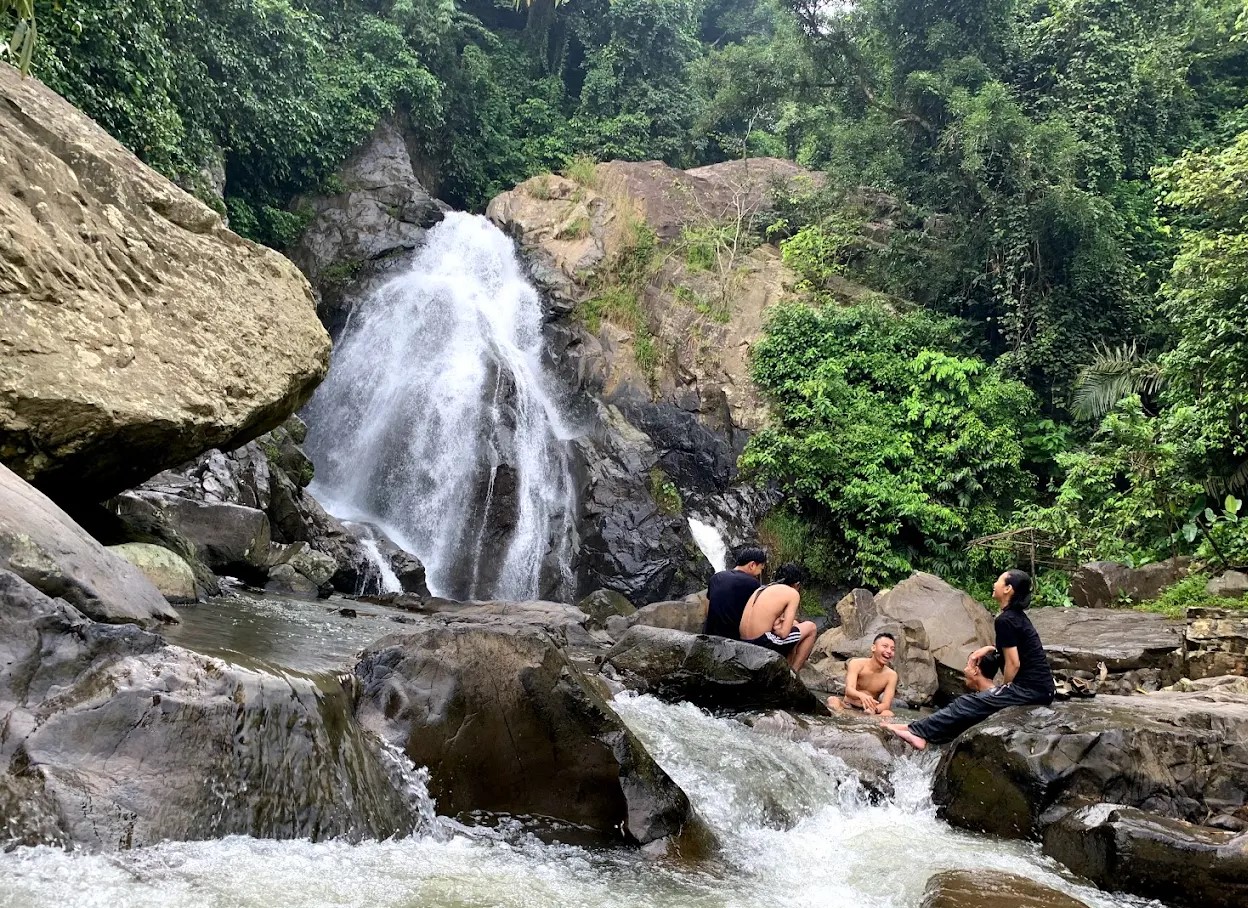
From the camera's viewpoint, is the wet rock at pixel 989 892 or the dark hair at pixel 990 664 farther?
the dark hair at pixel 990 664

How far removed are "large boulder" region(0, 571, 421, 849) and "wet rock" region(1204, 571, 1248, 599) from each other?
1127 cm

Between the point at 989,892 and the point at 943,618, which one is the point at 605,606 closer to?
the point at 943,618

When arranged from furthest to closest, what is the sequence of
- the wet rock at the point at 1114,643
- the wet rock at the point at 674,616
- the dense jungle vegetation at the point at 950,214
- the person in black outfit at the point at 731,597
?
the dense jungle vegetation at the point at 950,214, the wet rock at the point at 674,616, the wet rock at the point at 1114,643, the person in black outfit at the point at 731,597

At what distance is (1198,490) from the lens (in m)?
14.3

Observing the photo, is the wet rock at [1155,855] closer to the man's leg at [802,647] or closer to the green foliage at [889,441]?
the man's leg at [802,647]

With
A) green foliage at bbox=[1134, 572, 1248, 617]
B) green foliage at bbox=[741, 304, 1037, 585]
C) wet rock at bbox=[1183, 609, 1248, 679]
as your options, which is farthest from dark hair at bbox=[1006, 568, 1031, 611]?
green foliage at bbox=[741, 304, 1037, 585]

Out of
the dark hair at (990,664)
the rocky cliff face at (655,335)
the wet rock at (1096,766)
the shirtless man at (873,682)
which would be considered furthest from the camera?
the rocky cliff face at (655,335)

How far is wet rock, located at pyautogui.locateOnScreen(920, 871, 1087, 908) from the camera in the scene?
175 inches

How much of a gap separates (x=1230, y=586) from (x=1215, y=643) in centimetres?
299

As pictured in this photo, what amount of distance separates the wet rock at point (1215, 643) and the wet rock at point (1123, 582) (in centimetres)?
366

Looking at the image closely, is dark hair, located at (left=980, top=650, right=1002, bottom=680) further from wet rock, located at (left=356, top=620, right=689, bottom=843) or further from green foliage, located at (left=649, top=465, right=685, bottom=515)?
green foliage, located at (left=649, top=465, right=685, bottom=515)

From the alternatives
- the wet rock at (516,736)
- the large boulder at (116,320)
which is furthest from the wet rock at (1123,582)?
the large boulder at (116,320)

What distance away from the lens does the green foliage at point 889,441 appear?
1811 cm

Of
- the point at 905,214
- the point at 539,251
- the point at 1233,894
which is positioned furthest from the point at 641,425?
the point at 1233,894
